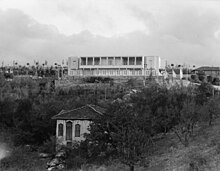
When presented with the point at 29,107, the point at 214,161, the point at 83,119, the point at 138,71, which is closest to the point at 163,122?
the point at 83,119

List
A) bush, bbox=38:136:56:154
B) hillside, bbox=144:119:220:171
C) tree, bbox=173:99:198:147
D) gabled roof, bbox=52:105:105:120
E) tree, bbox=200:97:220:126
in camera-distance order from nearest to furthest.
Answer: hillside, bbox=144:119:220:171, tree, bbox=173:99:198:147, tree, bbox=200:97:220:126, bush, bbox=38:136:56:154, gabled roof, bbox=52:105:105:120

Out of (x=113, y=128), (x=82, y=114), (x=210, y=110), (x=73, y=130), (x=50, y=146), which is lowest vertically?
(x=50, y=146)

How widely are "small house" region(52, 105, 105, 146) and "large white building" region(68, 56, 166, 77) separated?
119 ft

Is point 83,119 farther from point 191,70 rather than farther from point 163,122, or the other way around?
point 191,70

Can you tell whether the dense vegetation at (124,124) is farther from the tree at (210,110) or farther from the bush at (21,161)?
the bush at (21,161)

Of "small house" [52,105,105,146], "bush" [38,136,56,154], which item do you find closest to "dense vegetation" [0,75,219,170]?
"bush" [38,136,56,154]

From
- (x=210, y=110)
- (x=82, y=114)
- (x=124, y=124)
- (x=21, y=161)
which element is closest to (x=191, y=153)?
(x=124, y=124)

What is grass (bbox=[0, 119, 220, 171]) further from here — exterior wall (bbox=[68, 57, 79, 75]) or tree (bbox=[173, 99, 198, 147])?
exterior wall (bbox=[68, 57, 79, 75])

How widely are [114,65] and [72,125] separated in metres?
39.9

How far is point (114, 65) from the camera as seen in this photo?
251ft

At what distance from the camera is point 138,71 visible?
73.9 metres

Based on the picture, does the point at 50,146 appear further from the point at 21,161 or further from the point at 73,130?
the point at 21,161

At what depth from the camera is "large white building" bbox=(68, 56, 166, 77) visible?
7426cm

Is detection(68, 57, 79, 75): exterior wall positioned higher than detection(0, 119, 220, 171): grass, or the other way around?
detection(68, 57, 79, 75): exterior wall
